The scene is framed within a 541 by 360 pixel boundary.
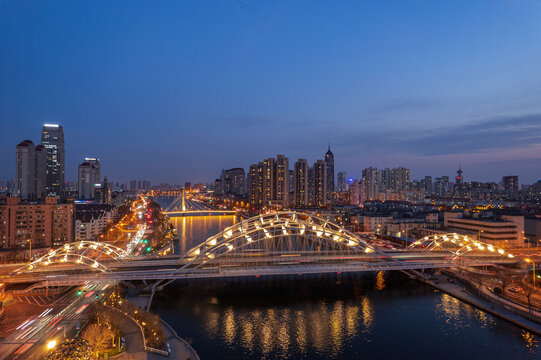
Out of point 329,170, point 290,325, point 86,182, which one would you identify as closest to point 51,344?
point 290,325

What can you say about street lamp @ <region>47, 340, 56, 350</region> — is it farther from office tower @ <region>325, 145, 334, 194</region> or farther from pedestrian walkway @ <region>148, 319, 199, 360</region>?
office tower @ <region>325, 145, 334, 194</region>

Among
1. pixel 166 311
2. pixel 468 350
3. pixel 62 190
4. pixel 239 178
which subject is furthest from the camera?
pixel 239 178

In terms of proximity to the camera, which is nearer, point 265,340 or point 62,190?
point 265,340

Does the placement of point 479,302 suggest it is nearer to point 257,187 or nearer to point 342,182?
point 257,187

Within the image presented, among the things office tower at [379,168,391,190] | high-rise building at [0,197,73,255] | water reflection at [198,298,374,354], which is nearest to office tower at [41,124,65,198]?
high-rise building at [0,197,73,255]

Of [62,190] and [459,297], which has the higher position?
[62,190]

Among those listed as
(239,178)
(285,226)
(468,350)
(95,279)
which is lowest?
(468,350)

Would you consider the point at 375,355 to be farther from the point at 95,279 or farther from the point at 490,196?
the point at 490,196

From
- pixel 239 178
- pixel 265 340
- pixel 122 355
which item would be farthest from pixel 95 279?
pixel 239 178
